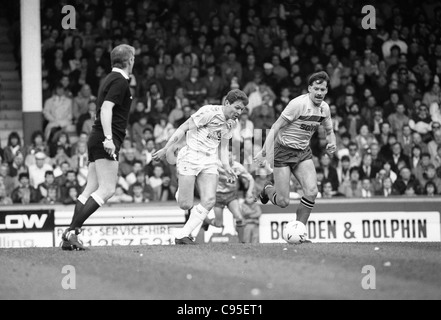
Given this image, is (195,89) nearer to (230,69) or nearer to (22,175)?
(230,69)

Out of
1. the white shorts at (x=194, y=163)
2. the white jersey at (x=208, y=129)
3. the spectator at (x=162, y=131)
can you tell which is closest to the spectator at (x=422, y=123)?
the spectator at (x=162, y=131)

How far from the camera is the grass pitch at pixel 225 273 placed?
941 centimetres

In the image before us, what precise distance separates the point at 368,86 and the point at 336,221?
521 cm

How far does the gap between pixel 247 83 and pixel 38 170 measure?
5586mm

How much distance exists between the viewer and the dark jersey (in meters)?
12.0

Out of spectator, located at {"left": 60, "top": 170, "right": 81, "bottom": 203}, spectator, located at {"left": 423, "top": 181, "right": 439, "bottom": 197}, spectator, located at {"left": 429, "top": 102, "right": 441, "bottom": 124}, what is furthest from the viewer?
spectator, located at {"left": 429, "top": 102, "right": 441, "bottom": 124}

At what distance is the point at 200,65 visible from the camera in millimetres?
24188

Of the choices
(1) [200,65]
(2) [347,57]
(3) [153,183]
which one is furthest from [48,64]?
(2) [347,57]

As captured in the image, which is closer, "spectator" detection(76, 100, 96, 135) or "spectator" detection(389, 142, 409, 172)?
"spectator" detection(389, 142, 409, 172)

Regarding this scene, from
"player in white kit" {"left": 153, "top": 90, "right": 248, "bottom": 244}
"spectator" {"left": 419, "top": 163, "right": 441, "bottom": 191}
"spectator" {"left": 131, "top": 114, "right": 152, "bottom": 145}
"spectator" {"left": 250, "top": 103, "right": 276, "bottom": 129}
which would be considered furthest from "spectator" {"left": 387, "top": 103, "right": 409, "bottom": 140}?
"player in white kit" {"left": 153, "top": 90, "right": 248, "bottom": 244}

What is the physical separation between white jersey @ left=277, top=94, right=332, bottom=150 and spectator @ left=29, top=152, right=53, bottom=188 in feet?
25.8

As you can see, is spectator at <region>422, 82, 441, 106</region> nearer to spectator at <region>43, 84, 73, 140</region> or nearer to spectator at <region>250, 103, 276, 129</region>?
spectator at <region>250, 103, 276, 129</region>

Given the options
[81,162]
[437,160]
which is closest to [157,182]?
[81,162]

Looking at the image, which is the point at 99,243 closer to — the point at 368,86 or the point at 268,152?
the point at 268,152
